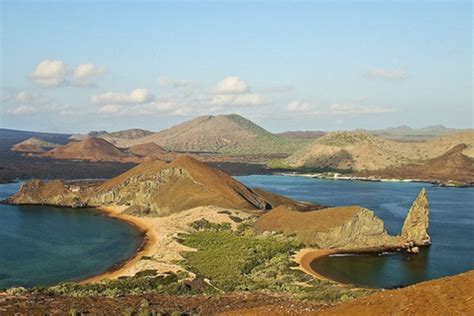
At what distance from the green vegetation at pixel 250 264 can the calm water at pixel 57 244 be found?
977cm

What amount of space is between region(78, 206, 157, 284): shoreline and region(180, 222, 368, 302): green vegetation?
497 cm

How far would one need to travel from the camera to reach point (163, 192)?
88.6m

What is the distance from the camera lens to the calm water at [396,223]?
51500 mm

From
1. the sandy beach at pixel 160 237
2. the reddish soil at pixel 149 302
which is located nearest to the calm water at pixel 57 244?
the sandy beach at pixel 160 237

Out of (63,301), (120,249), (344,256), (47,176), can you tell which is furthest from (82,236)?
(47,176)

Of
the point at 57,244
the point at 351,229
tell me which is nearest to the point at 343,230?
the point at 351,229

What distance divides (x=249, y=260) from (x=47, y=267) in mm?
21907

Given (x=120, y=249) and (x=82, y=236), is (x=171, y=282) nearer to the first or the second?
(x=120, y=249)

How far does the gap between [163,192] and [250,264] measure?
41553 mm

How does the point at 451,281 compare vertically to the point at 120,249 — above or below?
above

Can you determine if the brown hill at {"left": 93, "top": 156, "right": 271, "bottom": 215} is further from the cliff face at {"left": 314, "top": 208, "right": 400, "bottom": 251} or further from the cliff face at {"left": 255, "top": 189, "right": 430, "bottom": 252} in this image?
the cliff face at {"left": 314, "top": 208, "right": 400, "bottom": 251}

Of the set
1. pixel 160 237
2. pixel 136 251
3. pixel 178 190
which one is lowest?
pixel 136 251

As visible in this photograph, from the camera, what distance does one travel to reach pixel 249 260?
51375 millimetres

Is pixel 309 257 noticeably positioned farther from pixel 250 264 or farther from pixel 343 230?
pixel 250 264
